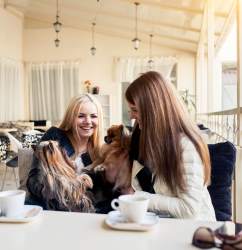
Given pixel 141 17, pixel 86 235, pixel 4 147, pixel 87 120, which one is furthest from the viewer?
pixel 141 17

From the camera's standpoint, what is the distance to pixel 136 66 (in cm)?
929

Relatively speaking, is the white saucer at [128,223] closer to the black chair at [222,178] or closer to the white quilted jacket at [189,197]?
the white quilted jacket at [189,197]

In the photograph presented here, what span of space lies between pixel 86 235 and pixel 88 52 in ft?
29.2

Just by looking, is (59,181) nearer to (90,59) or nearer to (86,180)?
(86,180)

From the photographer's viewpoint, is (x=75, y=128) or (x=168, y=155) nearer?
(x=168, y=155)

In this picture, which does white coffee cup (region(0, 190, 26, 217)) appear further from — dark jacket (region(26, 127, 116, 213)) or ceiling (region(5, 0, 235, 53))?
ceiling (region(5, 0, 235, 53))

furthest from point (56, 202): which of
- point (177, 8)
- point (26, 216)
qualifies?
point (177, 8)

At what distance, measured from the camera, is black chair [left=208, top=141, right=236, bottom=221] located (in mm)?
1673

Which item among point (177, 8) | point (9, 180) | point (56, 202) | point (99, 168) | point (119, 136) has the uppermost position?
point (177, 8)

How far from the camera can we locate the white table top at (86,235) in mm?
848

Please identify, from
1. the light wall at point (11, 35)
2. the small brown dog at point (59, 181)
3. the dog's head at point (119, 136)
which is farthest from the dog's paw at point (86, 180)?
the light wall at point (11, 35)

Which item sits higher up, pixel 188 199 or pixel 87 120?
pixel 87 120

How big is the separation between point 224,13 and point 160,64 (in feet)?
12.0

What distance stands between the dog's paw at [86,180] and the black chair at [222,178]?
0.57 meters
